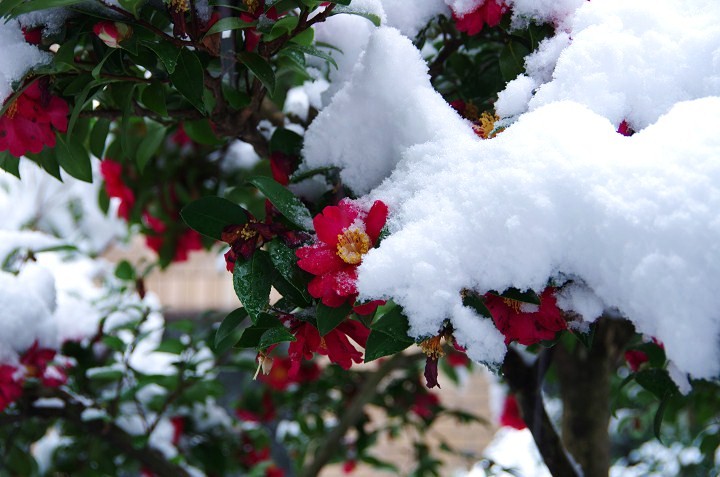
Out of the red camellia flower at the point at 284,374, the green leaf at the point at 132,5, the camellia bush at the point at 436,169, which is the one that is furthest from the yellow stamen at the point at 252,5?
the red camellia flower at the point at 284,374

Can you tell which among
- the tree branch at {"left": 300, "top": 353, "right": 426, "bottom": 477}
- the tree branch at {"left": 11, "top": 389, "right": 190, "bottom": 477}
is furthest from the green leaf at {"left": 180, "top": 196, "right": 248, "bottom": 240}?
the tree branch at {"left": 300, "top": 353, "right": 426, "bottom": 477}

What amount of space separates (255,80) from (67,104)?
0.21 m

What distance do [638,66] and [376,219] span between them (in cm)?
28

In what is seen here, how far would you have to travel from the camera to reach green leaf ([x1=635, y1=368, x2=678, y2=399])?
841mm

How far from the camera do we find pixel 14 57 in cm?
74

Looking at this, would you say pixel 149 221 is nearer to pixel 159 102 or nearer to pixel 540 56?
pixel 159 102

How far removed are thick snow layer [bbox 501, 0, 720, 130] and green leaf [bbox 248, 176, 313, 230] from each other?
0.24 m

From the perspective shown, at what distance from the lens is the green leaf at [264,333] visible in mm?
639

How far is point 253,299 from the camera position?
2.13 feet

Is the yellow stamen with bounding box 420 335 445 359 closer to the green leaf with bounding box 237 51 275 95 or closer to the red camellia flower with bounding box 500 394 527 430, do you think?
the green leaf with bounding box 237 51 275 95

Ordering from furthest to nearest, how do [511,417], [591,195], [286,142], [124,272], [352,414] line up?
[511,417]
[352,414]
[124,272]
[286,142]
[591,195]

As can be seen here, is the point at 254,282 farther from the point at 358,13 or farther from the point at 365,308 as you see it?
the point at 358,13

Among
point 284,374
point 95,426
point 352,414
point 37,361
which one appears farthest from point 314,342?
point 284,374

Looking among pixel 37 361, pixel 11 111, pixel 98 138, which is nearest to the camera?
pixel 11 111
